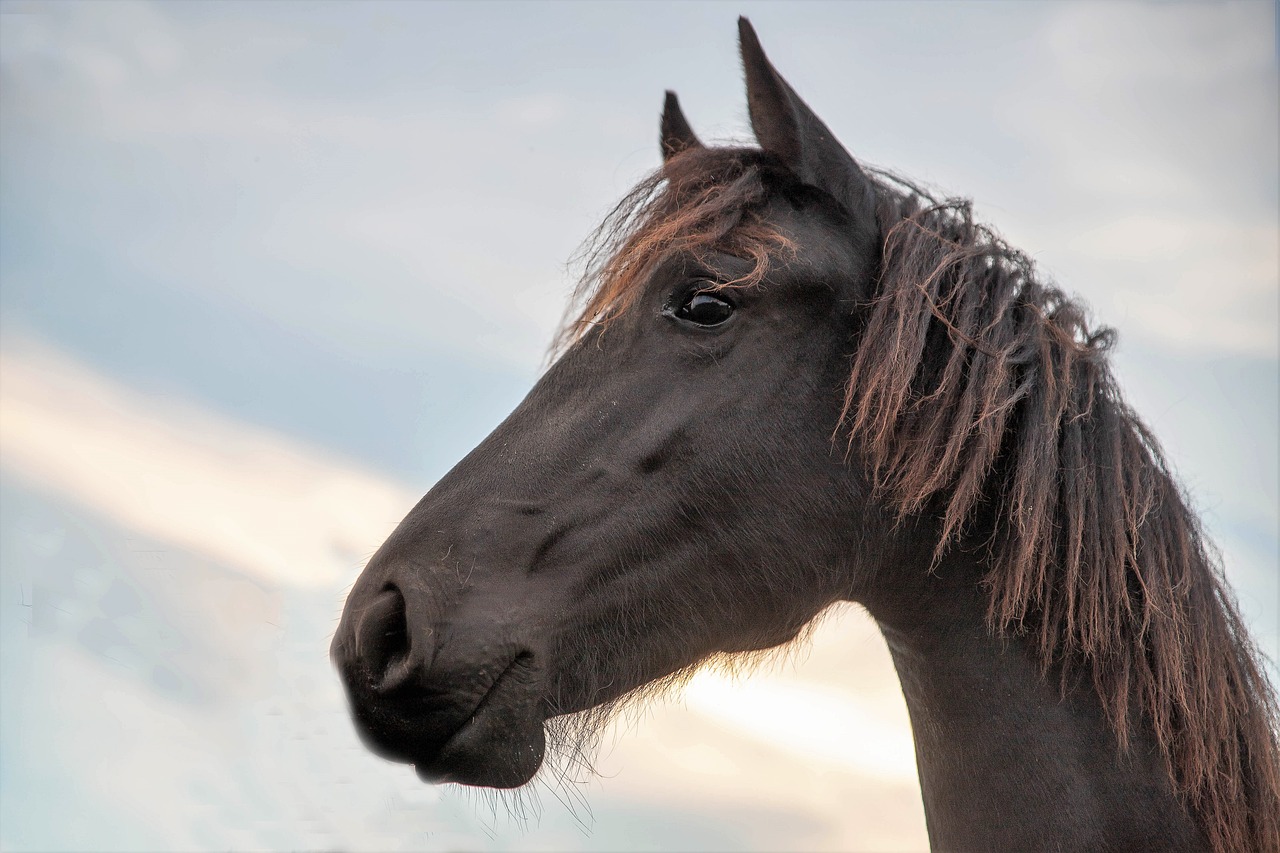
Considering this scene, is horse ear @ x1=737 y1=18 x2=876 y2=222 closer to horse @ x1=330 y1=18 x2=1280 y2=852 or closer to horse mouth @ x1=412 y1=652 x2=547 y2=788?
horse @ x1=330 y1=18 x2=1280 y2=852

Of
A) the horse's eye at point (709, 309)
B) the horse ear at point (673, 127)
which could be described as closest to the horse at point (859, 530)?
the horse's eye at point (709, 309)

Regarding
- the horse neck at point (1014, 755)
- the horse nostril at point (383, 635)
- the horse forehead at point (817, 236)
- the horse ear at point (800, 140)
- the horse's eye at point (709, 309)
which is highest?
the horse ear at point (800, 140)

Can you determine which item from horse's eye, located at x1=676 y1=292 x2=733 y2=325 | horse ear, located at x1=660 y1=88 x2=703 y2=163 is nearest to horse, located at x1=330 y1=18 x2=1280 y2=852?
horse's eye, located at x1=676 y1=292 x2=733 y2=325

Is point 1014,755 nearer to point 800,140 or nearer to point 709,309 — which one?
point 709,309

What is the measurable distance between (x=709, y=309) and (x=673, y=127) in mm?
1187

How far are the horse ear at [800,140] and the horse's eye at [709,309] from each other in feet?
1.50

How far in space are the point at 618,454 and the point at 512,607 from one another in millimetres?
472

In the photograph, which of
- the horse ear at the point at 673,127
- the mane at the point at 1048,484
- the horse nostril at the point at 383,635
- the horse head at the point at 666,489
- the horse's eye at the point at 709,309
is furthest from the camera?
the horse ear at the point at 673,127

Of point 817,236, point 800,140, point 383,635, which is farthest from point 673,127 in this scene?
point 383,635

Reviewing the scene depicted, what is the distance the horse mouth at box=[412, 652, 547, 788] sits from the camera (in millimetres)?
2236

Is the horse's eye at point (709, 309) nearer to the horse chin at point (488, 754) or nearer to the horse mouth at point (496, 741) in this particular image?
the horse mouth at point (496, 741)

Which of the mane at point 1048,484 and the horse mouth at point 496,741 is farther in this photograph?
the mane at point 1048,484

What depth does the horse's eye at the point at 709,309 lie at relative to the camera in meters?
2.63

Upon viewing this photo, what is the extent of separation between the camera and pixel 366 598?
7.33 ft
